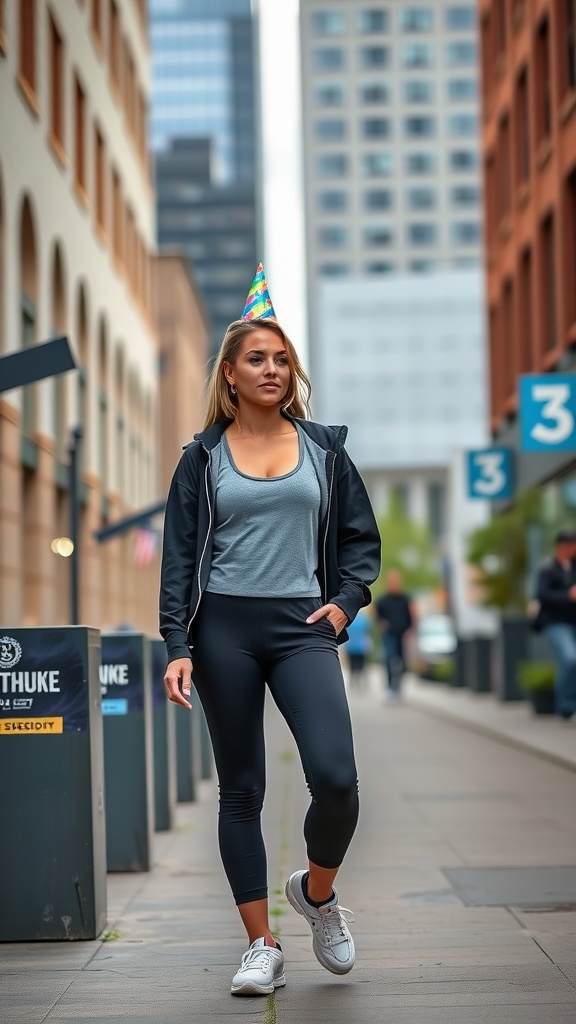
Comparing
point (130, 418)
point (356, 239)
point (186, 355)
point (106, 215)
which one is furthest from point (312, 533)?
point (356, 239)

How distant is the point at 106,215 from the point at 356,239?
94488 millimetres

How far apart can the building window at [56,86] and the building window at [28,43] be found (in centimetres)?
225

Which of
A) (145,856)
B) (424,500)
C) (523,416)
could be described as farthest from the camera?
(424,500)

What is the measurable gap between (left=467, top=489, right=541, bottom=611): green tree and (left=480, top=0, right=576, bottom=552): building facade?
74cm

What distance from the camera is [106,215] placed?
32.5 meters

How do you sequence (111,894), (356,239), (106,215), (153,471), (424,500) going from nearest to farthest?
1. (111,894)
2. (106,215)
3. (153,471)
4. (424,500)
5. (356,239)

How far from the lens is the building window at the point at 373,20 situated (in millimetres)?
127562

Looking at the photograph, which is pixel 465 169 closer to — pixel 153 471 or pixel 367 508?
pixel 153 471

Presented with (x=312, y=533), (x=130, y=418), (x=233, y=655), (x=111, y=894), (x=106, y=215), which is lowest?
(x=111, y=894)

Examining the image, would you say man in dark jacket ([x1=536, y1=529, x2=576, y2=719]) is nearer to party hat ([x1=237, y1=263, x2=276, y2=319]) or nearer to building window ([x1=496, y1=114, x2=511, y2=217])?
party hat ([x1=237, y1=263, x2=276, y2=319])

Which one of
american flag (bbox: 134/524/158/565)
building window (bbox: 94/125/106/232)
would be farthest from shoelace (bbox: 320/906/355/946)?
building window (bbox: 94/125/106/232)

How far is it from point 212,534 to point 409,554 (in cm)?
9493

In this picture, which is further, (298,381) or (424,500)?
(424,500)

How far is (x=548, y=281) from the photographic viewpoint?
27016mm
